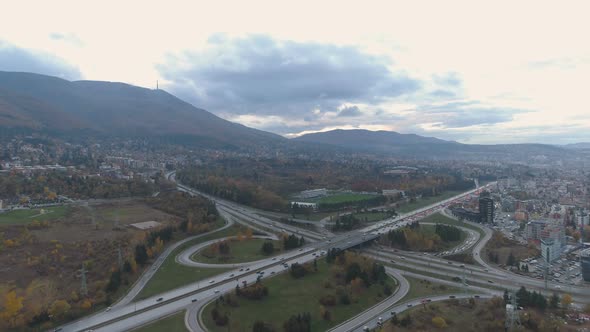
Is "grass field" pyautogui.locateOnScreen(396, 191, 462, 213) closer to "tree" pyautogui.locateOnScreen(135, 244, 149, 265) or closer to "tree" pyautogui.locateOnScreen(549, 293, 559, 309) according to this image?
"tree" pyautogui.locateOnScreen(549, 293, 559, 309)

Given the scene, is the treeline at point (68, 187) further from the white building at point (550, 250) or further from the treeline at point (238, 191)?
the white building at point (550, 250)

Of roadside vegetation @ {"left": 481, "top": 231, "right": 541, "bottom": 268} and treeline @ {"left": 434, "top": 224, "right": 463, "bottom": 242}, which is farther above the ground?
treeline @ {"left": 434, "top": 224, "right": 463, "bottom": 242}

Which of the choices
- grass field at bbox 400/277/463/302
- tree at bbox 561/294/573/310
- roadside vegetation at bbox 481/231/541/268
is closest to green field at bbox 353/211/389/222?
roadside vegetation at bbox 481/231/541/268

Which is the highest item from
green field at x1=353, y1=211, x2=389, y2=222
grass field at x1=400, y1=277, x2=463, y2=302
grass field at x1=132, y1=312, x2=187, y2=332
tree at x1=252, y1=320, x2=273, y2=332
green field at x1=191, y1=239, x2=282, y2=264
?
tree at x1=252, y1=320, x2=273, y2=332

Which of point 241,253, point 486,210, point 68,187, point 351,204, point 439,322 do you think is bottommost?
point 241,253

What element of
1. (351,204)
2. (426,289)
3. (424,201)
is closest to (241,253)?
(426,289)

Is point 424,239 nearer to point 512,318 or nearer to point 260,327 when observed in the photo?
point 512,318
